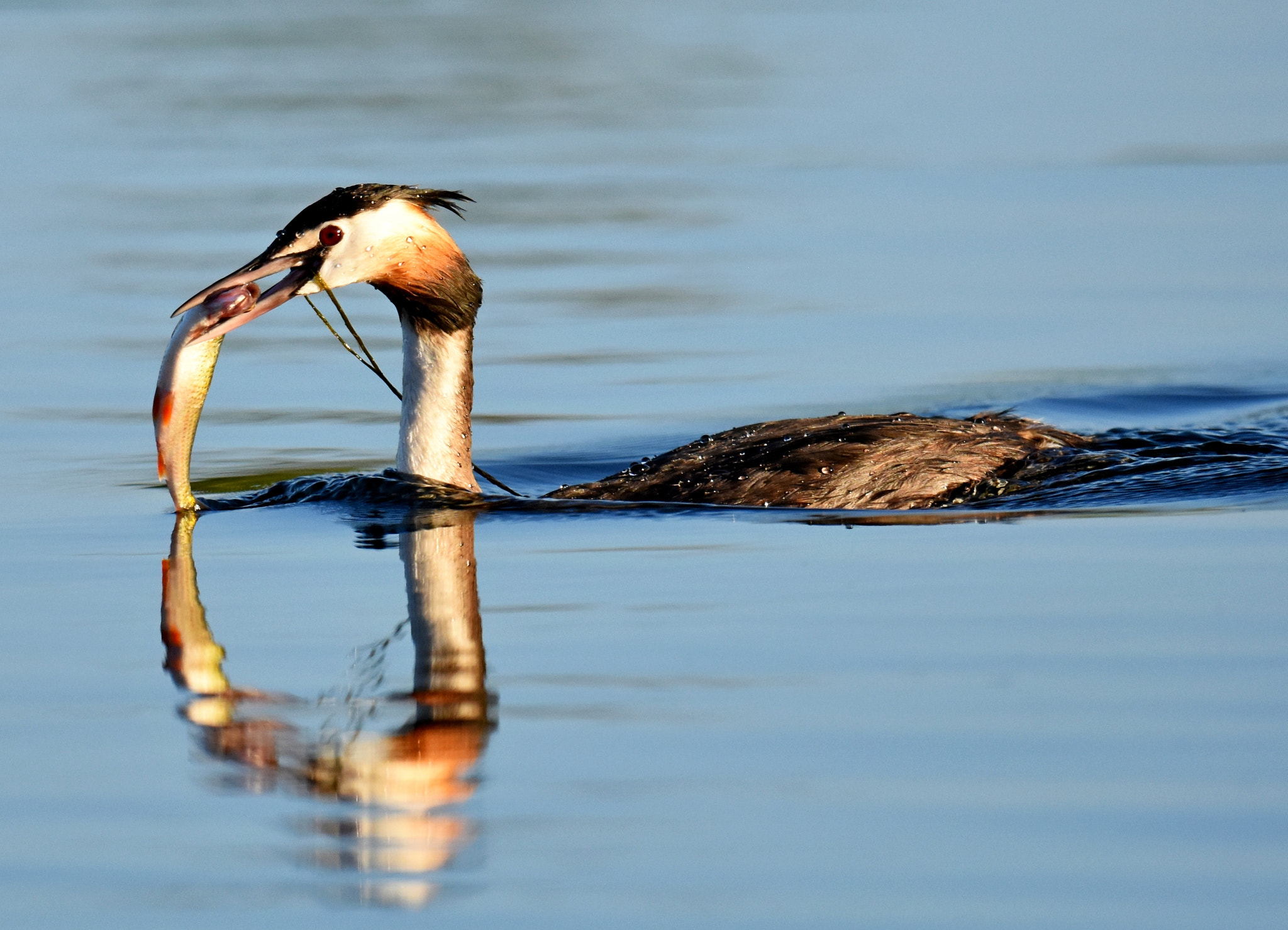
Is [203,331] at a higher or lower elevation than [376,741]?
higher

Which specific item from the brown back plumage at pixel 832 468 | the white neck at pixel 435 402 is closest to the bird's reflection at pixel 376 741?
the white neck at pixel 435 402

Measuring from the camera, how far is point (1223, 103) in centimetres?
1980

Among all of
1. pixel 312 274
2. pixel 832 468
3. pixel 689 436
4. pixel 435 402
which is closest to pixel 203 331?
pixel 312 274

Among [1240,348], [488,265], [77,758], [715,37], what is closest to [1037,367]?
[1240,348]

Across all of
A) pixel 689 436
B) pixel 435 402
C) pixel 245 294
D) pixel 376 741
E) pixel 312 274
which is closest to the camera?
pixel 376 741

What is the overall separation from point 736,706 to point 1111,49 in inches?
747

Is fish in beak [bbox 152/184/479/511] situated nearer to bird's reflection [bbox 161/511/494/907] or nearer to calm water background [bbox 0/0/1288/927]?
calm water background [bbox 0/0/1288/927]

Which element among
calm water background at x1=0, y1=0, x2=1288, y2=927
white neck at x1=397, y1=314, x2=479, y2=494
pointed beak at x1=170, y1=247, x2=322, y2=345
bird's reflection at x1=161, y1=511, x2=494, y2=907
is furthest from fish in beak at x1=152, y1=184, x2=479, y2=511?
bird's reflection at x1=161, y1=511, x2=494, y2=907

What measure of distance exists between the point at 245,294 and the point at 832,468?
8.86 ft

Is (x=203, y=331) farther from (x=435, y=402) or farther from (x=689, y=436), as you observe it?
(x=689, y=436)

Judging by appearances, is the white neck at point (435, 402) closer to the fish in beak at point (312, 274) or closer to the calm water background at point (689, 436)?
the fish in beak at point (312, 274)

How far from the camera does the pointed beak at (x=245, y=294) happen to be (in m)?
8.36

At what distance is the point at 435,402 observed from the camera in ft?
29.9

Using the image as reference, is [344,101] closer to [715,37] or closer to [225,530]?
[715,37]
